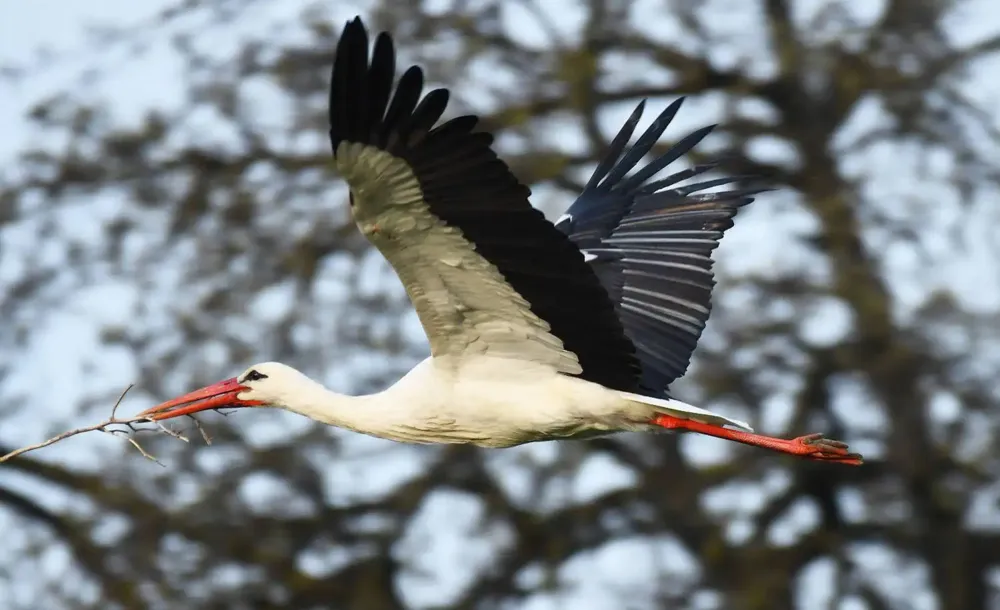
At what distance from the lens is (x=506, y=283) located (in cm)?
721

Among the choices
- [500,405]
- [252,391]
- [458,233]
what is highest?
[458,233]

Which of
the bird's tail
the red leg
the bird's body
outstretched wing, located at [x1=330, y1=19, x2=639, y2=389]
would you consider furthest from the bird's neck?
the red leg

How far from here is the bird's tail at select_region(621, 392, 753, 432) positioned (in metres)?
7.52

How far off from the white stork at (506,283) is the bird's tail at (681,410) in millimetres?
13

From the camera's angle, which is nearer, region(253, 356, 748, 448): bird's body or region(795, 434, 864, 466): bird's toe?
region(253, 356, 748, 448): bird's body

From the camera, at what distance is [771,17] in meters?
16.1

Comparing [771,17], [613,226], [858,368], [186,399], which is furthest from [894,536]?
[186,399]

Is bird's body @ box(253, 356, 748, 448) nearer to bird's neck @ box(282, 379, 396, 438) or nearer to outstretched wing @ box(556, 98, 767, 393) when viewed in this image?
bird's neck @ box(282, 379, 396, 438)

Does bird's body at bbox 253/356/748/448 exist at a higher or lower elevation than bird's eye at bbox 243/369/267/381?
lower

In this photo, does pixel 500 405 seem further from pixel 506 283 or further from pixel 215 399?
pixel 215 399

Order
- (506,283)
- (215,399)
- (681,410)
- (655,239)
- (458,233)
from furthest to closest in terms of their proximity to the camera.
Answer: (655,239) → (215,399) → (681,410) → (506,283) → (458,233)

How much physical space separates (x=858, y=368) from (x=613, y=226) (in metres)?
6.67

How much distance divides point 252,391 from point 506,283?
1.44 m

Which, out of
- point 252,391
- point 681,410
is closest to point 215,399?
point 252,391
